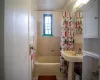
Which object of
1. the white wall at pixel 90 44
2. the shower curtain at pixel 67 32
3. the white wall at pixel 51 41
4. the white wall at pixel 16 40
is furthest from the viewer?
the white wall at pixel 51 41

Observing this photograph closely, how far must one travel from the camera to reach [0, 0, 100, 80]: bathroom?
1351 mm

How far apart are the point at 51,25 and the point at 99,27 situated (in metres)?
3.28

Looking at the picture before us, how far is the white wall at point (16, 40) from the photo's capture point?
4.26ft

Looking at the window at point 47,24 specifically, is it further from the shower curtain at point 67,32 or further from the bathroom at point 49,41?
the shower curtain at point 67,32

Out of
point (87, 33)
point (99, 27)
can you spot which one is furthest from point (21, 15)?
point (99, 27)

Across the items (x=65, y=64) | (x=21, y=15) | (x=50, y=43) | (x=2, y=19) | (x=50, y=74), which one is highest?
(x=21, y=15)

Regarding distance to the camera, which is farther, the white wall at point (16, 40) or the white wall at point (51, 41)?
the white wall at point (51, 41)

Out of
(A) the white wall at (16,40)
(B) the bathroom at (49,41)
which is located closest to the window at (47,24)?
(B) the bathroom at (49,41)

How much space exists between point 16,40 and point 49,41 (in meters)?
2.87

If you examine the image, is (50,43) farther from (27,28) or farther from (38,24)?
(27,28)

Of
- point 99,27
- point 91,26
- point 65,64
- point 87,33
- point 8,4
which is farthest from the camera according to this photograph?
point 65,64

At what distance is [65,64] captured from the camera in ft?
11.1

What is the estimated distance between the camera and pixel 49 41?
4438 millimetres

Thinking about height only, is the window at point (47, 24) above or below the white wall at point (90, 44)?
above
